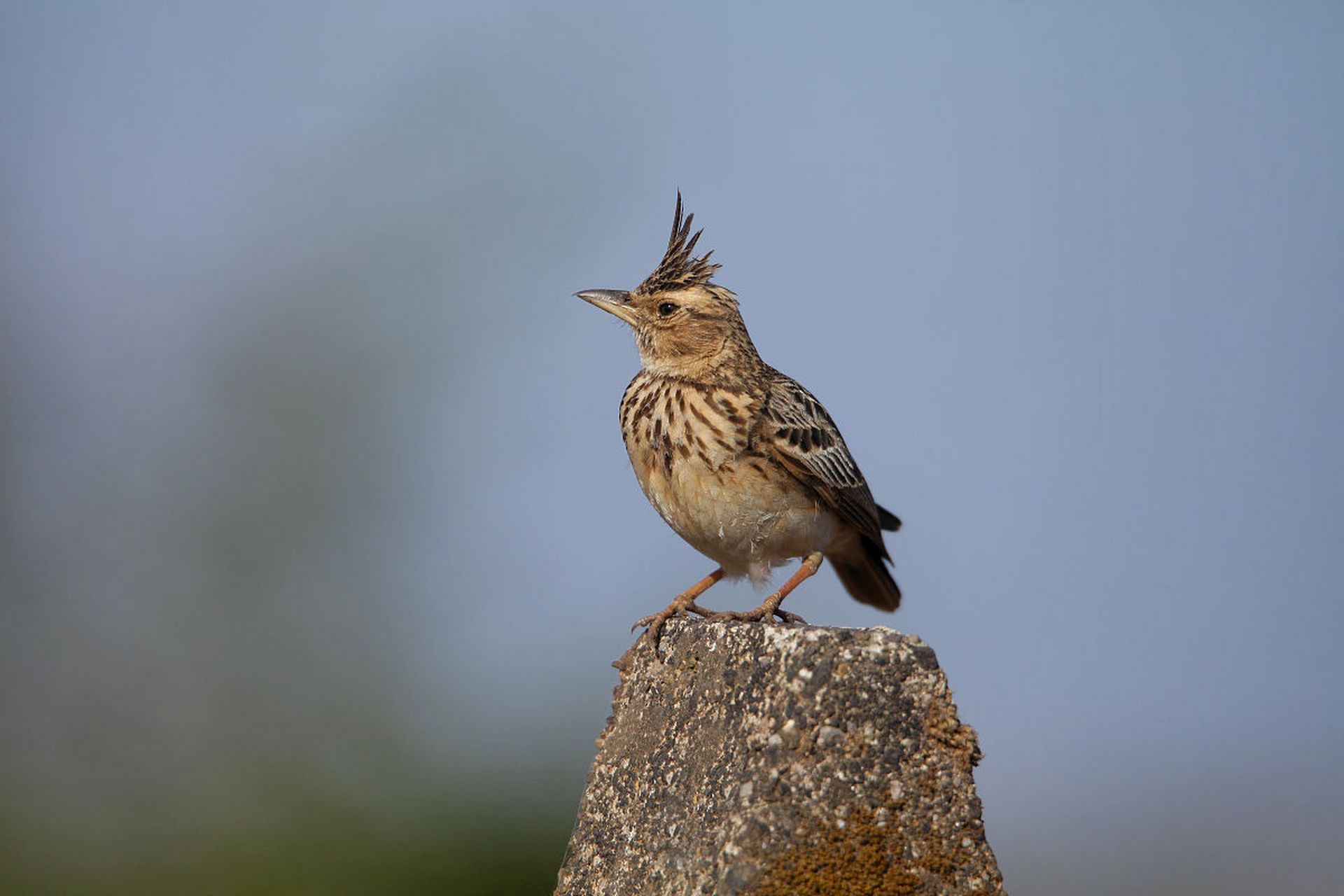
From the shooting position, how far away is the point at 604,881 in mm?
3344

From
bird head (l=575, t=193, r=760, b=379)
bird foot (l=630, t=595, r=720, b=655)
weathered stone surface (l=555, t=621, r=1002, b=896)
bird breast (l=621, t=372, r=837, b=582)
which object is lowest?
weathered stone surface (l=555, t=621, r=1002, b=896)

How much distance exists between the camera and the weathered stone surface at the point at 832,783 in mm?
2783

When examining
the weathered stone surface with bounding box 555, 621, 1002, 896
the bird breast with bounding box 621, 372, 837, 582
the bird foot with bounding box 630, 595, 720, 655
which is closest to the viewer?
the weathered stone surface with bounding box 555, 621, 1002, 896

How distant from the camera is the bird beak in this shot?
646 centimetres

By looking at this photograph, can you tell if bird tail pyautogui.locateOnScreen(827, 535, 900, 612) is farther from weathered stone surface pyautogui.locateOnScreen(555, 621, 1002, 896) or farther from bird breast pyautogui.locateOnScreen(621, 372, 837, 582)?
weathered stone surface pyautogui.locateOnScreen(555, 621, 1002, 896)

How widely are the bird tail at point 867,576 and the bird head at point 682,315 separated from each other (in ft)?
3.70

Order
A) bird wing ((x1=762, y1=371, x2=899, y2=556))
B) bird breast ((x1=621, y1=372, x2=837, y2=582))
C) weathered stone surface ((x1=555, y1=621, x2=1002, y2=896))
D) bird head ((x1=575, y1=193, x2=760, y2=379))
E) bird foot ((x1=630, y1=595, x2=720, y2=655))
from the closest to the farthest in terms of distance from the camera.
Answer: weathered stone surface ((x1=555, y1=621, x2=1002, y2=896)) < bird foot ((x1=630, y1=595, x2=720, y2=655)) < bird breast ((x1=621, y1=372, x2=837, y2=582)) < bird wing ((x1=762, y1=371, x2=899, y2=556)) < bird head ((x1=575, y1=193, x2=760, y2=379))

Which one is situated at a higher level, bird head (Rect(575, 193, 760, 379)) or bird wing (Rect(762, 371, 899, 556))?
bird head (Rect(575, 193, 760, 379))

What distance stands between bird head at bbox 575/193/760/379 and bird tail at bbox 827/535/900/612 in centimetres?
113

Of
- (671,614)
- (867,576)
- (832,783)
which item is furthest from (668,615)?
(867,576)

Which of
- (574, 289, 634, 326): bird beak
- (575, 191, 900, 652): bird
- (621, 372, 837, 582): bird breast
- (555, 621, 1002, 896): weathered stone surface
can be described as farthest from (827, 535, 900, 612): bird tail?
(555, 621, 1002, 896): weathered stone surface

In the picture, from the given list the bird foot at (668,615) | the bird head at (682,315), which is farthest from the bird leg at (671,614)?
the bird head at (682,315)

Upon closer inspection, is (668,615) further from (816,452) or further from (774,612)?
(816,452)

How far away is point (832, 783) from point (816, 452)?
10.1 feet
